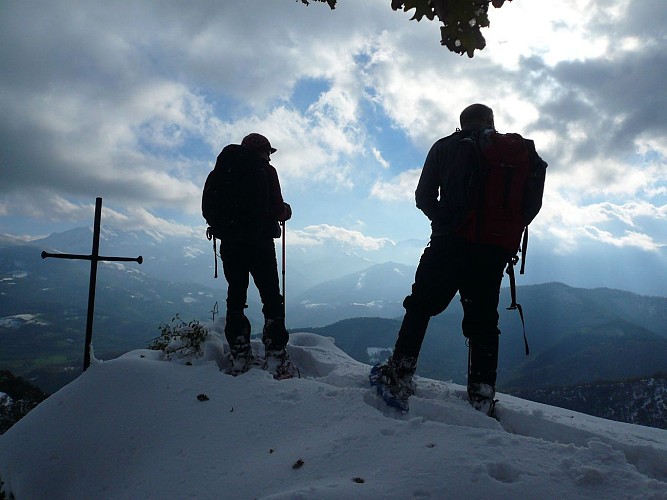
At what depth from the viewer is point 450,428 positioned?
9.71 ft

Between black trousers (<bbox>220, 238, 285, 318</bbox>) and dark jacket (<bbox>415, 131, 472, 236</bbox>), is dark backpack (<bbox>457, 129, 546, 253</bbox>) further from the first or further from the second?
black trousers (<bbox>220, 238, 285, 318</bbox>)

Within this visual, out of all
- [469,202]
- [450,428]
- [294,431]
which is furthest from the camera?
[469,202]

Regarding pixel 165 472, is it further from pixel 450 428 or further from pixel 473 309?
pixel 473 309

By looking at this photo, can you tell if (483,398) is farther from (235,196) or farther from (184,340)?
(184,340)

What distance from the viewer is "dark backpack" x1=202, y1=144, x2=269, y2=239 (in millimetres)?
5207

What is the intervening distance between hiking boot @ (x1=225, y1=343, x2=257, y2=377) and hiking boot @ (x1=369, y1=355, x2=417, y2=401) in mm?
1725

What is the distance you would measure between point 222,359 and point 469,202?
3.94m

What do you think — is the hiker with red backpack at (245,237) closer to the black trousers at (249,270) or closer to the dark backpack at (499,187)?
the black trousers at (249,270)

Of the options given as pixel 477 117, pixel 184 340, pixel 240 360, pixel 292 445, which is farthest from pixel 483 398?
pixel 184 340

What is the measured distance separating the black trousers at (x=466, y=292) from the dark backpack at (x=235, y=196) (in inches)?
96.9

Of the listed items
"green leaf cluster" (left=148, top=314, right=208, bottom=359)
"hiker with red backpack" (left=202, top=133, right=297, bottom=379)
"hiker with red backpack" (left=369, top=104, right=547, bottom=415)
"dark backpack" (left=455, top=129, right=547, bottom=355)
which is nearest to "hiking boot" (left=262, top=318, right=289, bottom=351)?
"hiker with red backpack" (left=202, top=133, right=297, bottom=379)

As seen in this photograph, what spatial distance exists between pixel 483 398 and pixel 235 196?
3.96 m

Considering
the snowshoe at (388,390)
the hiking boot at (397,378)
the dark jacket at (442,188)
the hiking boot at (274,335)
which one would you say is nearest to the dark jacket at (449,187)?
the dark jacket at (442,188)

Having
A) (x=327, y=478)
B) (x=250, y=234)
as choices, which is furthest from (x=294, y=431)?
(x=250, y=234)
